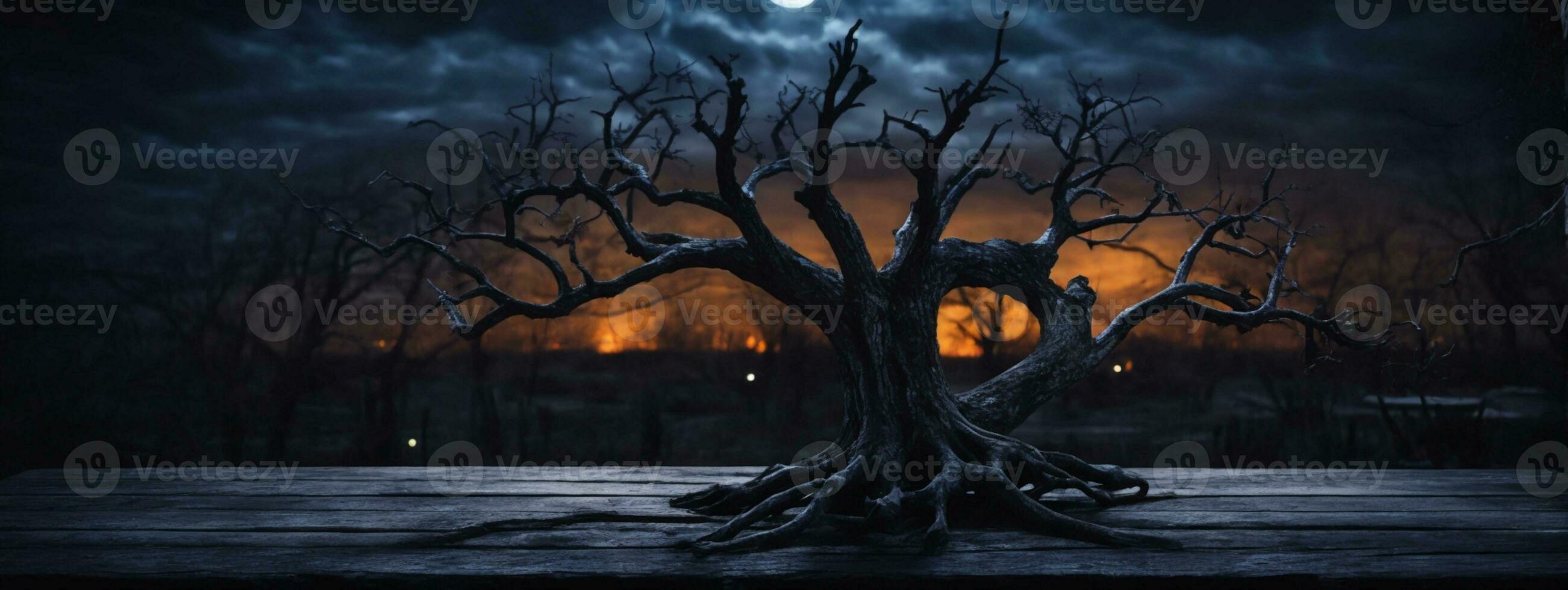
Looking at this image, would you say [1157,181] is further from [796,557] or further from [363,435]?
[363,435]

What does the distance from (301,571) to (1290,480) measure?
5.47 meters

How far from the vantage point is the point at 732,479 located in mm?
5977

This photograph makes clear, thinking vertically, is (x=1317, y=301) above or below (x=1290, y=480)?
above

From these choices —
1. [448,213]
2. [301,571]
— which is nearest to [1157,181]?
[448,213]
